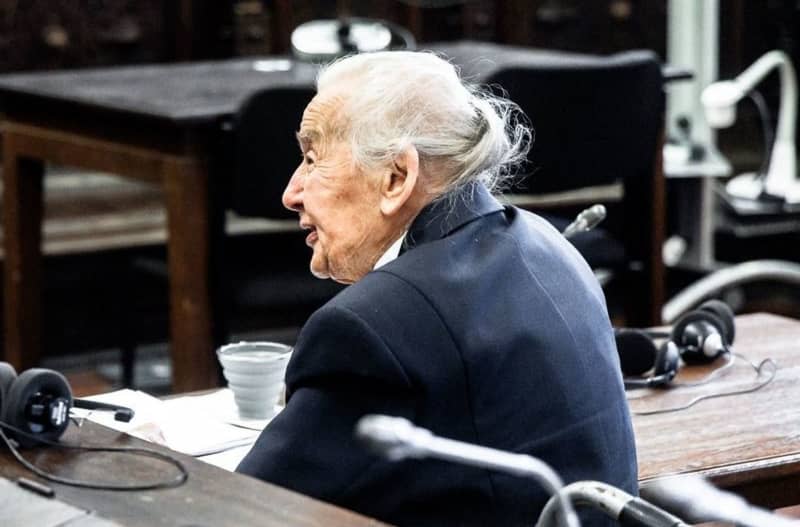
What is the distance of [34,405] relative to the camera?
159cm

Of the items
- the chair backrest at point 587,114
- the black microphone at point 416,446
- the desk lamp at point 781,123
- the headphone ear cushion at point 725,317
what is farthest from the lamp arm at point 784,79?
the black microphone at point 416,446

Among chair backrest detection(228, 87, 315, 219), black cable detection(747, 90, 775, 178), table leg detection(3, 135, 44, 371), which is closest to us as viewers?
chair backrest detection(228, 87, 315, 219)

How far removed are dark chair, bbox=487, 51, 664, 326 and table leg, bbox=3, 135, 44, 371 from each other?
3.87 ft

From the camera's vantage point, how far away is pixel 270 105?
129 inches

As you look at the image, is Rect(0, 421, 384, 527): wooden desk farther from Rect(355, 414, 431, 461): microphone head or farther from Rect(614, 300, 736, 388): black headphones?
Rect(614, 300, 736, 388): black headphones

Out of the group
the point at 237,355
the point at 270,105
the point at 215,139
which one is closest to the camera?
the point at 237,355

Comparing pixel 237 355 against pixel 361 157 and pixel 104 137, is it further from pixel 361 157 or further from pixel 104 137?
pixel 104 137

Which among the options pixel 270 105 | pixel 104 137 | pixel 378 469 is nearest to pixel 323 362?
pixel 378 469

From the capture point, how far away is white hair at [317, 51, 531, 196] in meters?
1.59

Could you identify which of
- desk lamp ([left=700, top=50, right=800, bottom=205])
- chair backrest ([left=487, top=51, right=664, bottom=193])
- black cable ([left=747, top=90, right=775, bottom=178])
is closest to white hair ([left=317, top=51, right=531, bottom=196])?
chair backrest ([left=487, top=51, right=664, bottom=193])

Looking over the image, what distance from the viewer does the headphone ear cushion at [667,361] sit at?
2191mm

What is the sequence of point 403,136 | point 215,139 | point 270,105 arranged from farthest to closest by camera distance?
point 215,139
point 270,105
point 403,136

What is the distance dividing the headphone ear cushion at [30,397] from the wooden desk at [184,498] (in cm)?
2

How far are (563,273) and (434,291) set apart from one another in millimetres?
188
